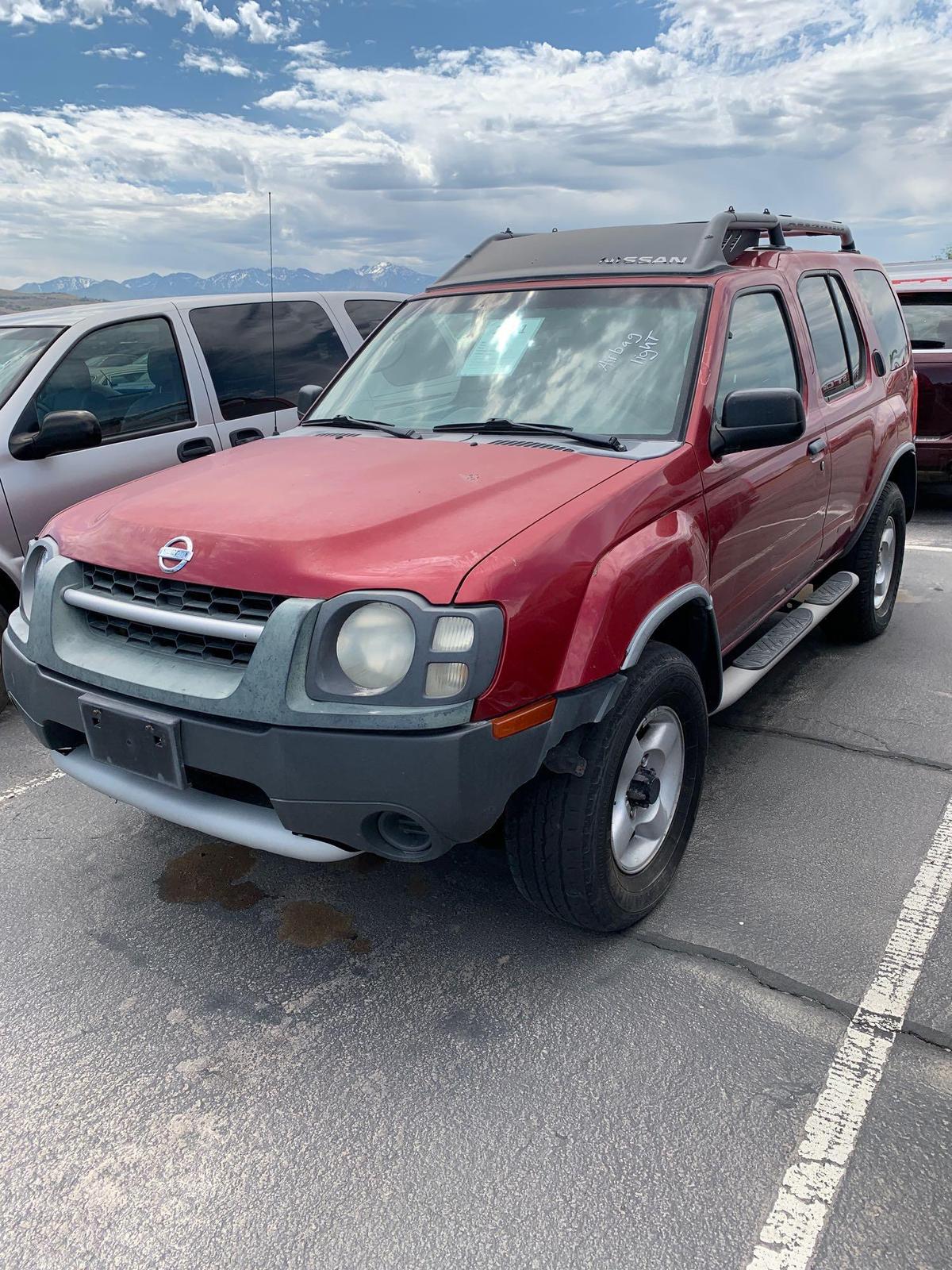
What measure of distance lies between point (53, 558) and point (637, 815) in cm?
187

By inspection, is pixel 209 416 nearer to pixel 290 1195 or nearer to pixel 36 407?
pixel 36 407

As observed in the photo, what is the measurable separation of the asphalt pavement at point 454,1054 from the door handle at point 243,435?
244 cm

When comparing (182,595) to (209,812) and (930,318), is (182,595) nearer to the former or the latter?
(209,812)

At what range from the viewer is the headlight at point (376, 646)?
89.4 inches

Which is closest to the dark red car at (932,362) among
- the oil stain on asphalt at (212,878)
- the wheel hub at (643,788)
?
the wheel hub at (643,788)

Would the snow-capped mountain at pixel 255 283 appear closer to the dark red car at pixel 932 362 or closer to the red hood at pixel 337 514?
the red hood at pixel 337 514

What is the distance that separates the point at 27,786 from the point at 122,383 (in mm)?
2195

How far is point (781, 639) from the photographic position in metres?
4.02

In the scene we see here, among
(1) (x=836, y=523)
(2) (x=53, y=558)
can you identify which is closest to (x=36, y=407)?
(2) (x=53, y=558)

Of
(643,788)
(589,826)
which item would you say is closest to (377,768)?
(589,826)

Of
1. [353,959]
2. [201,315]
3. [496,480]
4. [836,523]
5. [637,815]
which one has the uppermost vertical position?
[201,315]

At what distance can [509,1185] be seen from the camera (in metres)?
2.11

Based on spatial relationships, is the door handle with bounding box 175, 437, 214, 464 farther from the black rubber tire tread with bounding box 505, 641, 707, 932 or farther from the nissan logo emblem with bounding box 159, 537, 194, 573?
the black rubber tire tread with bounding box 505, 641, 707, 932

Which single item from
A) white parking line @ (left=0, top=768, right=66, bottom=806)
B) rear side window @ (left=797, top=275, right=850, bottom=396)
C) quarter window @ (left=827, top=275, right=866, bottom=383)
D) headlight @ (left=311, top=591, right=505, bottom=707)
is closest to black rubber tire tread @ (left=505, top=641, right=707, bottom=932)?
headlight @ (left=311, top=591, right=505, bottom=707)
